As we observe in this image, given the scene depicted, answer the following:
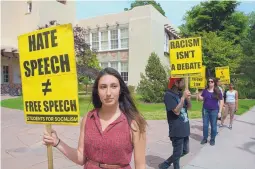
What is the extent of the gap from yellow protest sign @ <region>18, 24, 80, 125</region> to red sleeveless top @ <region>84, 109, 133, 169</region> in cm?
35

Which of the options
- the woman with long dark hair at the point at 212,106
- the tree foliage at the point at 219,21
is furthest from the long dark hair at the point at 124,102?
the tree foliage at the point at 219,21

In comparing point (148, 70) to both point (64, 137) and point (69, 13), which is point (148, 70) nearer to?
point (64, 137)

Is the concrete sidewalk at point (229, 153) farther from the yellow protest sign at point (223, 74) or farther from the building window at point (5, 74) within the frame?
the building window at point (5, 74)

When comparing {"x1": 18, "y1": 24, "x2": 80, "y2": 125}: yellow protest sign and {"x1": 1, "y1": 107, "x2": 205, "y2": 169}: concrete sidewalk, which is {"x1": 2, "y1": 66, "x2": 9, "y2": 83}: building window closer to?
{"x1": 1, "y1": 107, "x2": 205, "y2": 169}: concrete sidewalk

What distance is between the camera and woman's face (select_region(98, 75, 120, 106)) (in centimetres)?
242

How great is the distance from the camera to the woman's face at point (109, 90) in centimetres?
242

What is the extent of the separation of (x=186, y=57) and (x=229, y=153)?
2.44m

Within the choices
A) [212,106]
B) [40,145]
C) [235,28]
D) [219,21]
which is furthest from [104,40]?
[212,106]

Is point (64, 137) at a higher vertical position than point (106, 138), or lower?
lower

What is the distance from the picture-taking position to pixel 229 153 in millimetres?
6605

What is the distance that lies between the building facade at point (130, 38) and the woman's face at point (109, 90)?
24.3 metres

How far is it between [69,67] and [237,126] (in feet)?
30.6

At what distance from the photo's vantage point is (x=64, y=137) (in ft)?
27.2

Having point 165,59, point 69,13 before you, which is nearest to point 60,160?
point 165,59
